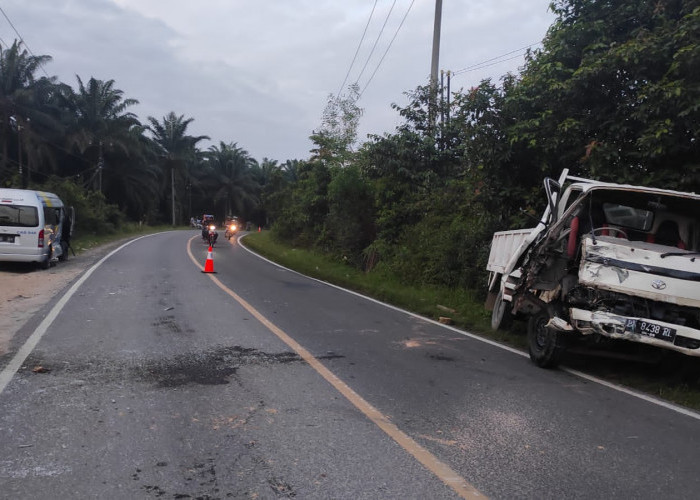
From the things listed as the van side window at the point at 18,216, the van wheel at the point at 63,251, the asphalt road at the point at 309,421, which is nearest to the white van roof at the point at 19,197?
the van side window at the point at 18,216

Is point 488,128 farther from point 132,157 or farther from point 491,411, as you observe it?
point 132,157

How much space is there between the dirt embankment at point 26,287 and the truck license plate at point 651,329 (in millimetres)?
7134

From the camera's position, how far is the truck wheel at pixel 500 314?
9.08m

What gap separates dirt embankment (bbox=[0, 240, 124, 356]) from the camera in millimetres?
8422

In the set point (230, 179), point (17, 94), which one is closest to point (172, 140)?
point (230, 179)

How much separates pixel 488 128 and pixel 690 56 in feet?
12.4

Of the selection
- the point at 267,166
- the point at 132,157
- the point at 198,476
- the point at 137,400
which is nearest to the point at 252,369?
the point at 137,400

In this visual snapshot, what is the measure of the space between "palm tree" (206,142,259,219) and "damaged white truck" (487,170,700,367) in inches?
2597

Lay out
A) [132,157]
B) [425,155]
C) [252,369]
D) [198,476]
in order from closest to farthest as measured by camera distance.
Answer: [198,476], [252,369], [425,155], [132,157]

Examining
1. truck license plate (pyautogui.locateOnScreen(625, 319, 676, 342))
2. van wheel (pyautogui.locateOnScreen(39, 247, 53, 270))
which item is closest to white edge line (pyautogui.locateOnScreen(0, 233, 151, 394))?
van wheel (pyautogui.locateOnScreen(39, 247, 53, 270))

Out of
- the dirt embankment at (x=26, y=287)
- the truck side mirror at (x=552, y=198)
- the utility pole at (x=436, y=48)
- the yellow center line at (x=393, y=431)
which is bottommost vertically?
the dirt embankment at (x=26, y=287)

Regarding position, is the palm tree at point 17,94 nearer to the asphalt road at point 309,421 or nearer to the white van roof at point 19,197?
the white van roof at point 19,197

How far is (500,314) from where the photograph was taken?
365 inches

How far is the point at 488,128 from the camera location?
10.6 meters
